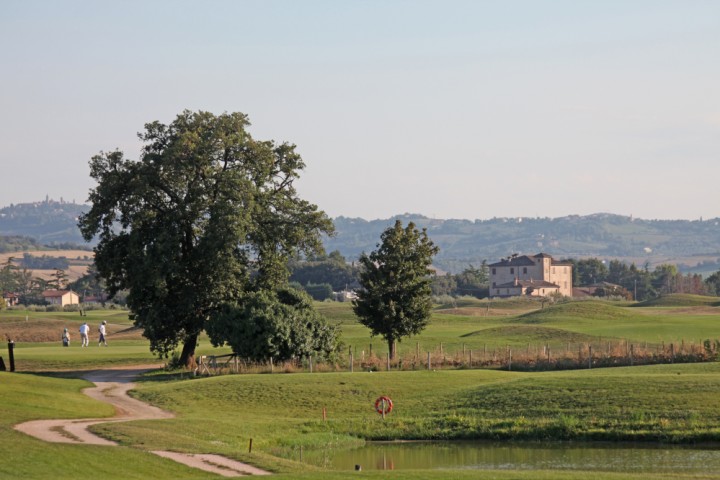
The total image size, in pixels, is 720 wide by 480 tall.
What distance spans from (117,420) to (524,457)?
14.3 metres

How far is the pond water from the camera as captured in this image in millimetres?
33531

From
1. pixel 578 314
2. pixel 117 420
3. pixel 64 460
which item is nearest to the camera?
pixel 64 460

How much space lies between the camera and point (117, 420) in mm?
40094

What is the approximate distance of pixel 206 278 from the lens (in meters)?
60.9

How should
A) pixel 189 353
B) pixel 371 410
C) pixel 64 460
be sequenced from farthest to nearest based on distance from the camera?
pixel 189 353, pixel 371 410, pixel 64 460

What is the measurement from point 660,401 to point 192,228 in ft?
92.9

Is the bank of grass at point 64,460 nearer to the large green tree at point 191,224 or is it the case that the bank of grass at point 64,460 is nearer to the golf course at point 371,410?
the golf course at point 371,410

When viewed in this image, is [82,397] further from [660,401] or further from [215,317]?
[660,401]

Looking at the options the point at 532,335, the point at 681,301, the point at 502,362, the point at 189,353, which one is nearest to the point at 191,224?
the point at 189,353

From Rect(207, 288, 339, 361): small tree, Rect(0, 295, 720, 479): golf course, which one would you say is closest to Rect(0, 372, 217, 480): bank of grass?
Rect(0, 295, 720, 479): golf course

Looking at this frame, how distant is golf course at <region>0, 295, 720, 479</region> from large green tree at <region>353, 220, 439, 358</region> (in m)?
2.81

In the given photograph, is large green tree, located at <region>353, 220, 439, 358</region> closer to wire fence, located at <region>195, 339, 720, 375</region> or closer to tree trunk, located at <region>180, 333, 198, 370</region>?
A: wire fence, located at <region>195, 339, 720, 375</region>

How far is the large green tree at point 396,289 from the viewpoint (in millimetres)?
63000

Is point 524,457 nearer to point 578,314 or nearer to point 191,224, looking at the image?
point 191,224
